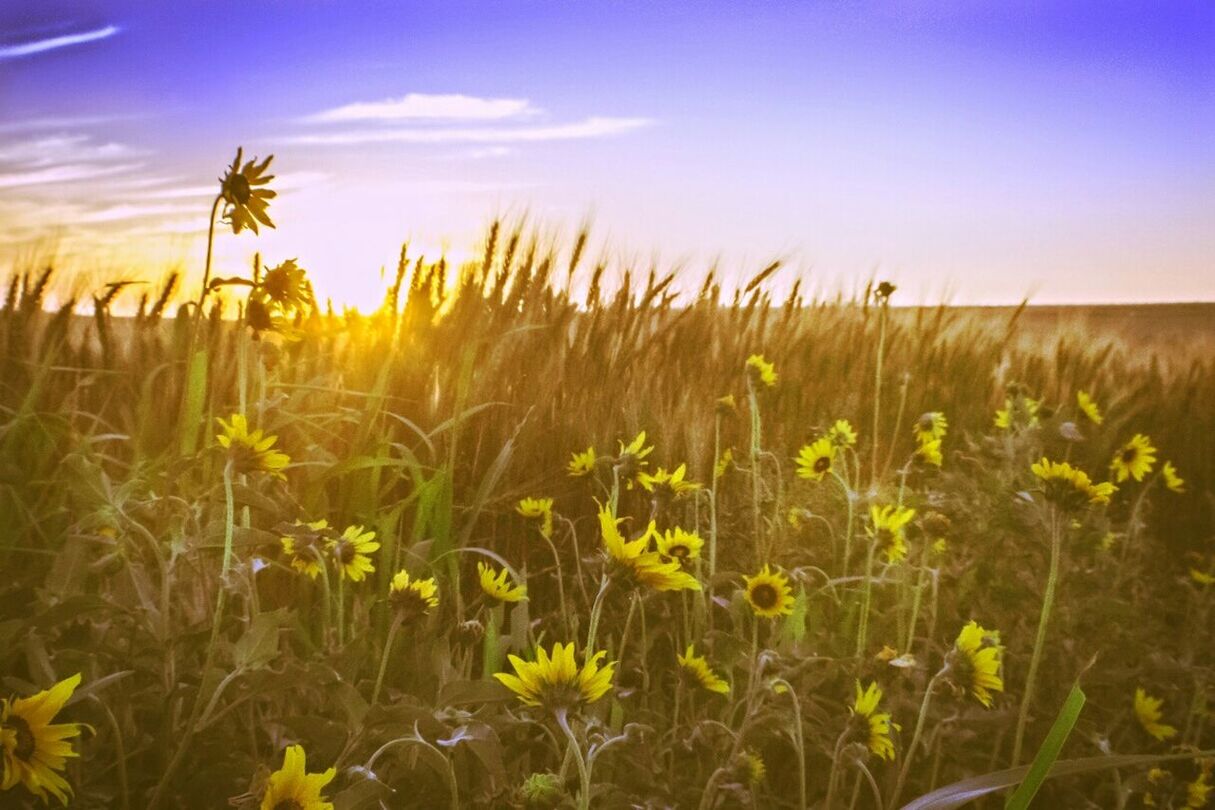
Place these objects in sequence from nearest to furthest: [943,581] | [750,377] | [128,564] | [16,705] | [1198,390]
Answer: [16,705] < [128,564] < [750,377] < [943,581] < [1198,390]

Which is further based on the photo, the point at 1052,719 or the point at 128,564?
the point at 1052,719

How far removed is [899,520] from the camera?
1456mm

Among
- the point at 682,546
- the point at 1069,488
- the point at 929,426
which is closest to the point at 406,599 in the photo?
the point at 682,546

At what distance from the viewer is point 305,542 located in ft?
3.08

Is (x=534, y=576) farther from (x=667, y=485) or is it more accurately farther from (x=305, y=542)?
(x=305, y=542)

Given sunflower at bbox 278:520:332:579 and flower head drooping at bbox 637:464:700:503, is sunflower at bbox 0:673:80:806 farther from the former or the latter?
flower head drooping at bbox 637:464:700:503

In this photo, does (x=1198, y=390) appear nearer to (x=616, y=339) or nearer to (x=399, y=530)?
(x=616, y=339)

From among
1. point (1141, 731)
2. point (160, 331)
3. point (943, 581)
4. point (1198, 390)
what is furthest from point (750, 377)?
point (1198, 390)

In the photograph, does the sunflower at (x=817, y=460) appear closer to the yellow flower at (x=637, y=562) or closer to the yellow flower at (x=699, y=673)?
the yellow flower at (x=699, y=673)

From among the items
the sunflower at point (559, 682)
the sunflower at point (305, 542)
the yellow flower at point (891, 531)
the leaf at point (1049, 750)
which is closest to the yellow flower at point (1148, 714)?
the yellow flower at point (891, 531)

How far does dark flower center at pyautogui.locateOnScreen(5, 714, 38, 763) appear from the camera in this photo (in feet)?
2.21

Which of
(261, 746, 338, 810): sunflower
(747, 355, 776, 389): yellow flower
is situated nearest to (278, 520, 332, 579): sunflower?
(261, 746, 338, 810): sunflower

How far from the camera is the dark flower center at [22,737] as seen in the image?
0.67 meters

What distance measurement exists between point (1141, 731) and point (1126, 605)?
0.62 feet
